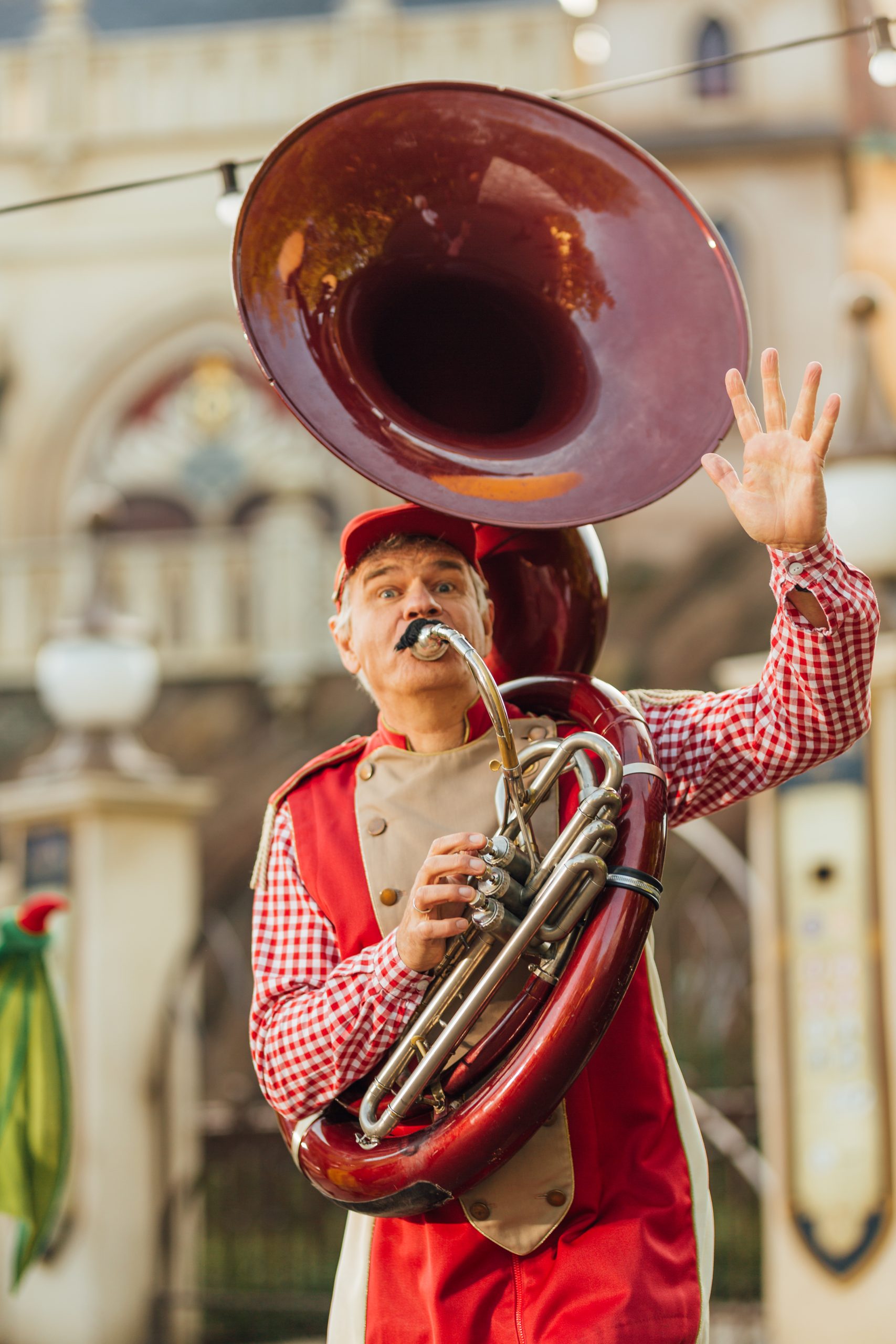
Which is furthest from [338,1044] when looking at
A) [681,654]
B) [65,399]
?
[65,399]

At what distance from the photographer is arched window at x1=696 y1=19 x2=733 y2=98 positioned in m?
11.2

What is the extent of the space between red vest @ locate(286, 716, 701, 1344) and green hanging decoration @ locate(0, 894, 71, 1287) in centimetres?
211

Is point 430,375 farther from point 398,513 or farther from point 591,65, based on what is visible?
point 591,65

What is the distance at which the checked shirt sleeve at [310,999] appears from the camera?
65.4 inches

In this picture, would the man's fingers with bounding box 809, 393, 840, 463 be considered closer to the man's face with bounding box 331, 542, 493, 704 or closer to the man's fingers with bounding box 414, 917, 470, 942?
the man's face with bounding box 331, 542, 493, 704

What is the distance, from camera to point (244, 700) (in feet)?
35.8

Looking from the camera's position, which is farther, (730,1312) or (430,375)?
(730,1312)

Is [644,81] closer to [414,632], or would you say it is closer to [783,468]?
[783,468]

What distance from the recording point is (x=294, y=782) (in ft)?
6.39

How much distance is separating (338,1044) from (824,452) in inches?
32.3

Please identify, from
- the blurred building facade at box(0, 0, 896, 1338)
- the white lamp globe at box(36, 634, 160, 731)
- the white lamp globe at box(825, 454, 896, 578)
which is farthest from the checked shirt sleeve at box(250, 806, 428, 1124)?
the blurred building facade at box(0, 0, 896, 1338)

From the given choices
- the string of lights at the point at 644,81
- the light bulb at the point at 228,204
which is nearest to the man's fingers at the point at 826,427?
the string of lights at the point at 644,81

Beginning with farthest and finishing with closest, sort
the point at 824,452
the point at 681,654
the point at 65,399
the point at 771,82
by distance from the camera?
the point at 65,399, the point at 771,82, the point at 681,654, the point at 824,452

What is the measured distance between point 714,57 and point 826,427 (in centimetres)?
1054
